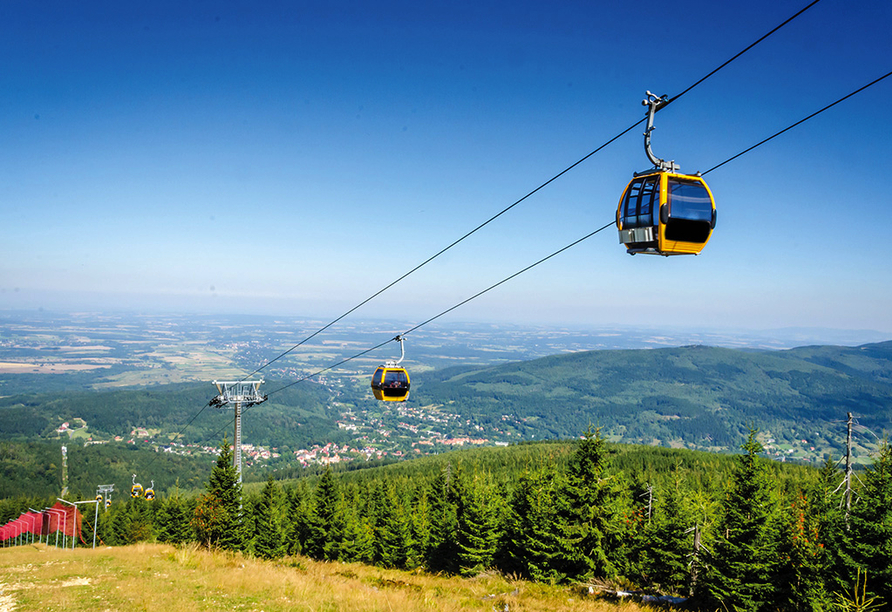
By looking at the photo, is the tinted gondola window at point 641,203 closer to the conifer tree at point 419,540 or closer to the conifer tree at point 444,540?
the conifer tree at point 444,540

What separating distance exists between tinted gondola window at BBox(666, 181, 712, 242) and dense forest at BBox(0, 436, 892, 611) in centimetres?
571

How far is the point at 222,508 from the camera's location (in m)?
32.5

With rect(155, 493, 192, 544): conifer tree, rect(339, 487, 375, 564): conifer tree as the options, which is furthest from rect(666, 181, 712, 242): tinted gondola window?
rect(155, 493, 192, 544): conifer tree

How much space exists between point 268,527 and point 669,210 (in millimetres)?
46383

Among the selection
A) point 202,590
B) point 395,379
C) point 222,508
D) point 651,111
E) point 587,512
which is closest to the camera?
point 651,111

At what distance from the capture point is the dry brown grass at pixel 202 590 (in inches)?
444

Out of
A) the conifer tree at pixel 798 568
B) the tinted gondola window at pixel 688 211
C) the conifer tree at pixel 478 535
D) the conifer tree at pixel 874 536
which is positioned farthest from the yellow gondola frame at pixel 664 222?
the conifer tree at pixel 478 535

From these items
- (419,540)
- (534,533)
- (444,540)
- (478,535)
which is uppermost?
(534,533)

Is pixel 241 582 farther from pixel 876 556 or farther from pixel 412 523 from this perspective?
pixel 412 523

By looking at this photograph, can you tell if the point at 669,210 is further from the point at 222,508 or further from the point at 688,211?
the point at 222,508

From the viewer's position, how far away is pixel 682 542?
30.1 m

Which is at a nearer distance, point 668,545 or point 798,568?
point 798,568

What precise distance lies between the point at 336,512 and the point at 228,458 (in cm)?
1235

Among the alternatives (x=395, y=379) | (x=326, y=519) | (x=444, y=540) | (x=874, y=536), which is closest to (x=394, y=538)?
(x=444, y=540)
